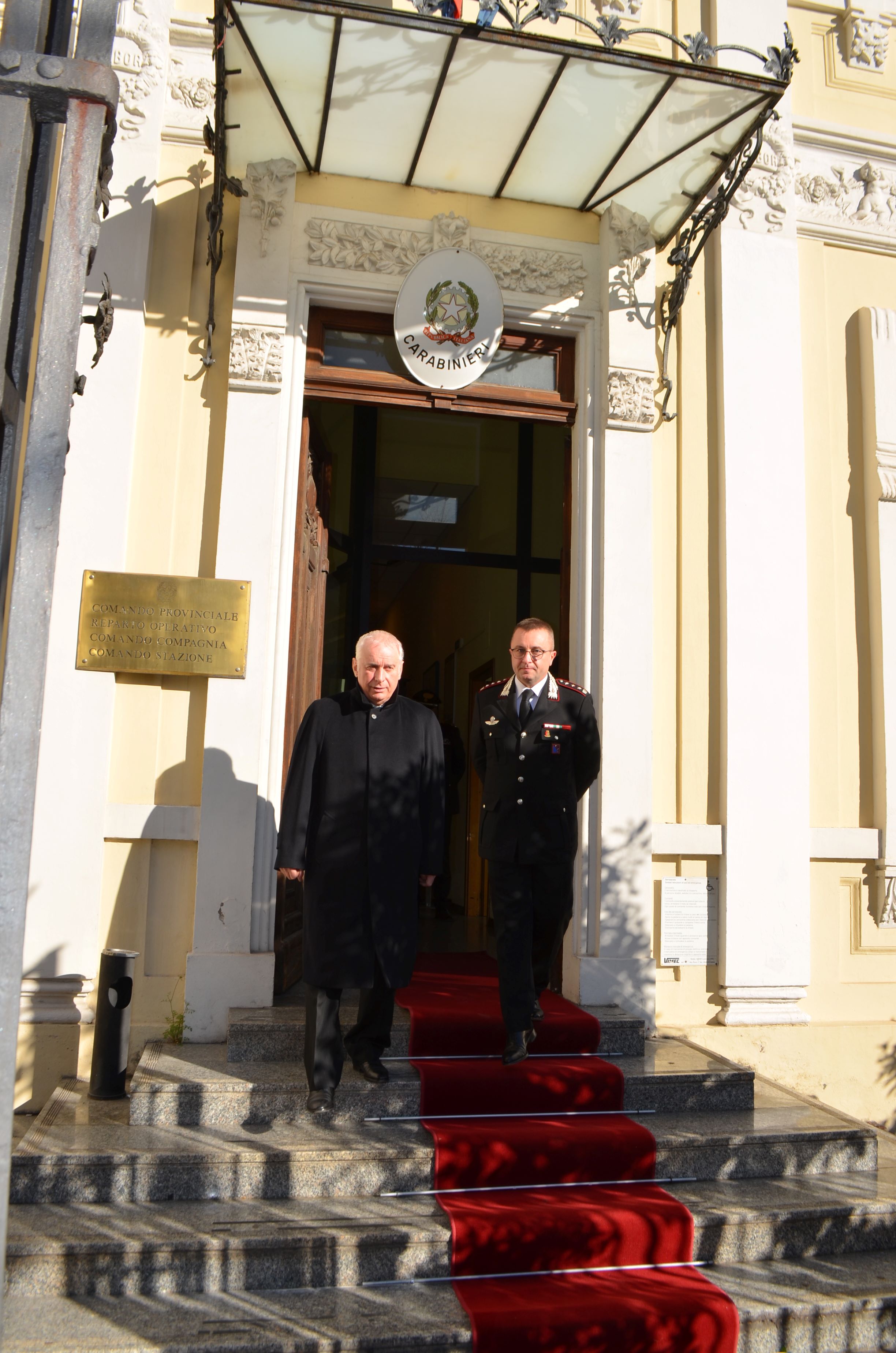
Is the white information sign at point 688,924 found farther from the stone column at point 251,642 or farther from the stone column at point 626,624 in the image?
the stone column at point 251,642

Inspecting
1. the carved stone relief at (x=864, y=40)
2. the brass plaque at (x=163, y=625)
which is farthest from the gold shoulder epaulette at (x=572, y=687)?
the carved stone relief at (x=864, y=40)

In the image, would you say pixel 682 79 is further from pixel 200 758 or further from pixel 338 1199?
pixel 338 1199

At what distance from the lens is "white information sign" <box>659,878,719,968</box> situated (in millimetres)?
5602

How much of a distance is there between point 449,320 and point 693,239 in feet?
4.90

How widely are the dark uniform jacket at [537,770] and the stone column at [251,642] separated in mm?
1254

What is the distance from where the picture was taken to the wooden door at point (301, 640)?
534cm

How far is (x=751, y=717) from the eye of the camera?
5.77 meters

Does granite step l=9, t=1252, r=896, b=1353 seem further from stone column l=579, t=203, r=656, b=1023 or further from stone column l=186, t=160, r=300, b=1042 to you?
stone column l=579, t=203, r=656, b=1023

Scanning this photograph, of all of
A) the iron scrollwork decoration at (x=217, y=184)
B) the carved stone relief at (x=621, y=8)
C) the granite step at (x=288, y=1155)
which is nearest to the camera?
the granite step at (x=288, y=1155)

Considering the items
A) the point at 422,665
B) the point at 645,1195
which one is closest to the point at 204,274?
the point at 645,1195

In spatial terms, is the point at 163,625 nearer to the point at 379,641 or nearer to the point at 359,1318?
the point at 379,641

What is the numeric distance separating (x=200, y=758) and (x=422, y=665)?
857 centimetres

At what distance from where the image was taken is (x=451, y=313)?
5.78m

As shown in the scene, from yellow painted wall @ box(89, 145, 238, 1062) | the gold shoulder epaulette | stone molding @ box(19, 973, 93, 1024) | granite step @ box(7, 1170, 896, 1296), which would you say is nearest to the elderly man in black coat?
granite step @ box(7, 1170, 896, 1296)
